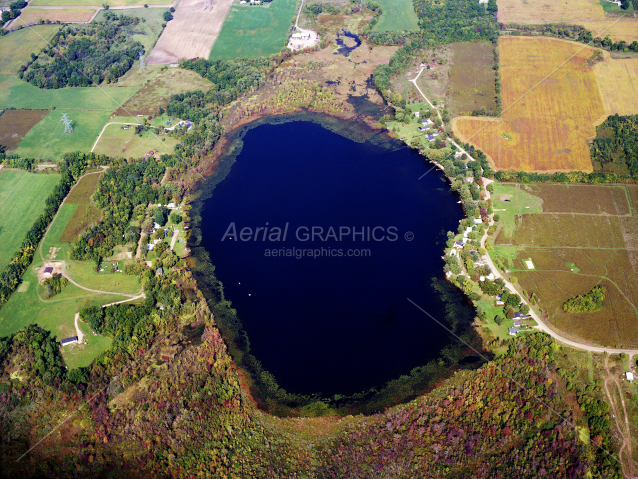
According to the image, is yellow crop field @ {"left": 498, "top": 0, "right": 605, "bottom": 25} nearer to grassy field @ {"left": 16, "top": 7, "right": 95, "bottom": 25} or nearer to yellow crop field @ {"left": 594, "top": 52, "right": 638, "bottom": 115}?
yellow crop field @ {"left": 594, "top": 52, "right": 638, "bottom": 115}

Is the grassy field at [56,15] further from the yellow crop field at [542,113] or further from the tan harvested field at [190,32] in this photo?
the yellow crop field at [542,113]

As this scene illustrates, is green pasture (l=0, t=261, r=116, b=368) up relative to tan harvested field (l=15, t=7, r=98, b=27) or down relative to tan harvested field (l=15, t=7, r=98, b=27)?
down

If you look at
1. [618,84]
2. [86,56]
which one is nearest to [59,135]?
[86,56]

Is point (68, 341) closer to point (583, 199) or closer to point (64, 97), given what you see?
point (64, 97)

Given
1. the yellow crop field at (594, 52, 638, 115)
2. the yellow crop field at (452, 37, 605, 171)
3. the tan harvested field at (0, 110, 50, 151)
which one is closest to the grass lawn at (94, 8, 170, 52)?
the tan harvested field at (0, 110, 50, 151)

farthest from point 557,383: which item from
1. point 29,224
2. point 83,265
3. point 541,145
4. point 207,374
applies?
point 29,224

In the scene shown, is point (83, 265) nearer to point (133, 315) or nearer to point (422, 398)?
point (133, 315)
